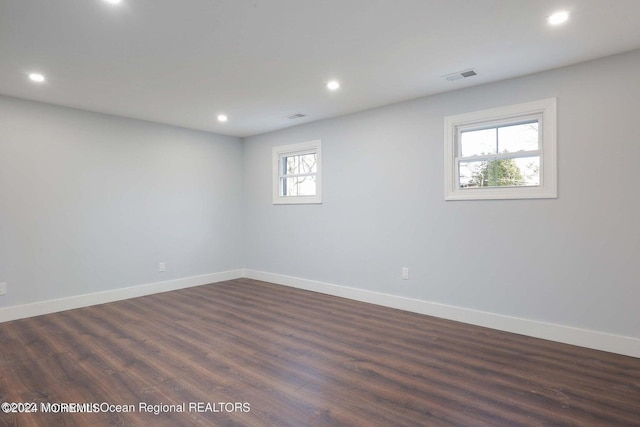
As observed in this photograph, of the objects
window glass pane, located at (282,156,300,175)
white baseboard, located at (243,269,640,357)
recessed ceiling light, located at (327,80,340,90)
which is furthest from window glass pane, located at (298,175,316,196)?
recessed ceiling light, located at (327,80,340,90)

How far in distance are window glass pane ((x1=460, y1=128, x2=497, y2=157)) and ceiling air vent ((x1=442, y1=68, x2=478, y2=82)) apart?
0.63 meters

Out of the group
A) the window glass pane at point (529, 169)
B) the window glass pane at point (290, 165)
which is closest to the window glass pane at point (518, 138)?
the window glass pane at point (529, 169)

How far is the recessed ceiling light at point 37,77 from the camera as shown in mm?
3236

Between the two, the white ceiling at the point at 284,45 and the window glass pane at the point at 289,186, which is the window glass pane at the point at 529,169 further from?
the window glass pane at the point at 289,186

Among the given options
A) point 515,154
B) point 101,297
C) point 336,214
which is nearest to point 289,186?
point 336,214

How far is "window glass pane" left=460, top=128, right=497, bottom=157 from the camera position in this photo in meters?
3.60

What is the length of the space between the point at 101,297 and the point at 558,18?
5.55 meters

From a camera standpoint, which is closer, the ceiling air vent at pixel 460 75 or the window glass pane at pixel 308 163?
the ceiling air vent at pixel 460 75

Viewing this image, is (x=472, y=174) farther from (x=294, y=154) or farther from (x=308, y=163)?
(x=294, y=154)

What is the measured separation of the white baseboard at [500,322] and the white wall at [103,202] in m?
2.16

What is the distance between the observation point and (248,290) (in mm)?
5207

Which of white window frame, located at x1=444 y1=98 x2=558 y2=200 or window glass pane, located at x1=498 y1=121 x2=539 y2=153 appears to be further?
window glass pane, located at x1=498 y1=121 x2=539 y2=153

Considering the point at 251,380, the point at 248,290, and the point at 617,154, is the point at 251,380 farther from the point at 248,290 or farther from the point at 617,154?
the point at 617,154

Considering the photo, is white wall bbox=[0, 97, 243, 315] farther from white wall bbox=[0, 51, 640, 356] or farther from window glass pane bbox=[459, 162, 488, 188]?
window glass pane bbox=[459, 162, 488, 188]
